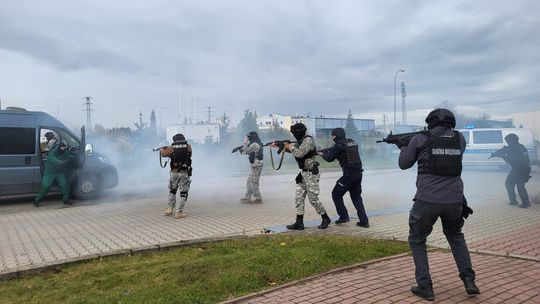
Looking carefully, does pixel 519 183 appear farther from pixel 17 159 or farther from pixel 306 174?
pixel 17 159

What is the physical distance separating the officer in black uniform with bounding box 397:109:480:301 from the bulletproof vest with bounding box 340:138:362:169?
3.18 m

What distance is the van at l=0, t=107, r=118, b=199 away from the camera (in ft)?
34.9

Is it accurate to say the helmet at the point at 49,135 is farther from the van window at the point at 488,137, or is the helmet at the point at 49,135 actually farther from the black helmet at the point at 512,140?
the van window at the point at 488,137

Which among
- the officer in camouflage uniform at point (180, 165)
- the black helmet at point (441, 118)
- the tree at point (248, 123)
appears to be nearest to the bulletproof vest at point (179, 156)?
the officer in camouflage uniform at point (180, 165)

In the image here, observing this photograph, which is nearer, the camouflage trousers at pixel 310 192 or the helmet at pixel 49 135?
the camouflage trousers at pixel 310 192

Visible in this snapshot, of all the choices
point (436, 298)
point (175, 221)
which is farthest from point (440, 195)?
point (175, 221)

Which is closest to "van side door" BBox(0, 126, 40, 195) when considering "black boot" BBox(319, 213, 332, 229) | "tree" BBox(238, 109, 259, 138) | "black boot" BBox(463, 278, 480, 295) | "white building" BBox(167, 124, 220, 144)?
"black boot" BBox(319, 213, 332, 229)

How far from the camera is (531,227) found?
723 centimetres

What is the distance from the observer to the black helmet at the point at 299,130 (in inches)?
280

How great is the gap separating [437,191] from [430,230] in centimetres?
38

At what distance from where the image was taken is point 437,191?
3.90 metres

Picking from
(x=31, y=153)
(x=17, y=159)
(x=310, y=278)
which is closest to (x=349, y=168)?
(x=310, y=278)

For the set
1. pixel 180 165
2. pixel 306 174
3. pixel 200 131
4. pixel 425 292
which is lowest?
pixel 425 292

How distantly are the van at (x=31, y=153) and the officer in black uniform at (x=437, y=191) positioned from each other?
9.03 m
